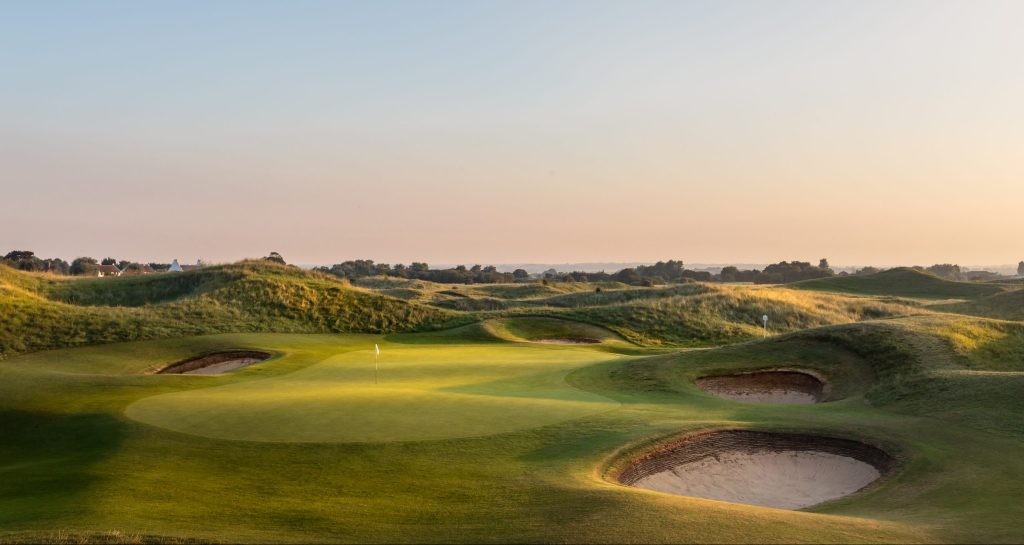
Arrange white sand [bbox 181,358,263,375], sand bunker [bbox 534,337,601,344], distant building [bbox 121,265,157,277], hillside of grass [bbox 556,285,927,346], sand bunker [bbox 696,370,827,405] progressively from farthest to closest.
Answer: distant building [bbox 121,265,157,277], hillside of grass [bbox 556,285,927,346], sand bunker [bbox 534,337,601,344], white sand [bbox 181,358,263,375], sand bunker [bbox 696,370,827,405]

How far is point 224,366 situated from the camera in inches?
1198

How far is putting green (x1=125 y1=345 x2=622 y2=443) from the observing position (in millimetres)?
15375

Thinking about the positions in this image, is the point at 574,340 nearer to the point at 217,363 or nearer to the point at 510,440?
the point at 217,363

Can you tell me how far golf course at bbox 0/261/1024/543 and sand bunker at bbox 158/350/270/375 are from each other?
154mm

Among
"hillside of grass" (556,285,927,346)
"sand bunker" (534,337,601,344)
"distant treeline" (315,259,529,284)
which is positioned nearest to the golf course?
"sand bunker" (534,337,601,344)

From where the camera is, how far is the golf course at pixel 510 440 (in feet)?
33.2

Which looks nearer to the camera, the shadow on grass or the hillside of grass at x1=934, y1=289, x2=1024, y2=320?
the shadow on grass

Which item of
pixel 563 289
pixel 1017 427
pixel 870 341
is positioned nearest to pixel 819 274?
pixel 563 289

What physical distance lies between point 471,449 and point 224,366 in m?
20.3

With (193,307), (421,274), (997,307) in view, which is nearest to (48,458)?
(193,307)

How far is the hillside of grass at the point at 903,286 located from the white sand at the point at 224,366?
7707 centimetres

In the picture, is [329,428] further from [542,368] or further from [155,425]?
[542,368]

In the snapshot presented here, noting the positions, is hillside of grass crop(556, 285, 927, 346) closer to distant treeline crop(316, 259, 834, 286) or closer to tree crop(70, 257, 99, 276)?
distant treeline crop(316, 259, 834, 286)

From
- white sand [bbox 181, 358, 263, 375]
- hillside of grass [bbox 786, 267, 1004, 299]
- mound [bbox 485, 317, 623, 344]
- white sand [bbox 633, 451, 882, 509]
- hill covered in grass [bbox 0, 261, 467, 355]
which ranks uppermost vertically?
hillside of grass [bbox 786, 267, 1004, 299]
